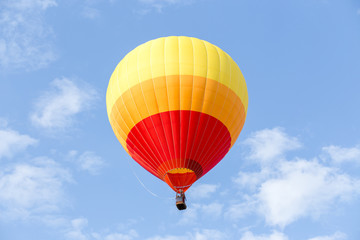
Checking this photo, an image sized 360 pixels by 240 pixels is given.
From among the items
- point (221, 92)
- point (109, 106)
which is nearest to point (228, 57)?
point (221, 92)

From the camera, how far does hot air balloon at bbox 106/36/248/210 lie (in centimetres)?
2338

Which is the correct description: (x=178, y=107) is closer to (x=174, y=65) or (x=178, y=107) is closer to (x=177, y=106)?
(x=177, y=106)

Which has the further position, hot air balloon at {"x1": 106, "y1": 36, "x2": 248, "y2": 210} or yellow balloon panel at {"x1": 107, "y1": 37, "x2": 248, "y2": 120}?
yellow balloon panel at {"x1": 107, "y1": 37, "x2": 248, "y2": 120}

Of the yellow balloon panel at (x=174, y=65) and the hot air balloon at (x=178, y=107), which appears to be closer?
the hot air balloon at (x=178, y=107)

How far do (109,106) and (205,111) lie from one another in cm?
487

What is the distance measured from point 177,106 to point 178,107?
0.20ft

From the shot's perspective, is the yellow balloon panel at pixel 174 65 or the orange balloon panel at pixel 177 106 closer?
the orange balloon panel at pixel 177 106

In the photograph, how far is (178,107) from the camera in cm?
2333

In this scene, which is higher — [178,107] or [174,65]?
[174,65]

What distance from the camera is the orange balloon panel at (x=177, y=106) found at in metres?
23.4

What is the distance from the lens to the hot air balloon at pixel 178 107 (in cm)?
2338

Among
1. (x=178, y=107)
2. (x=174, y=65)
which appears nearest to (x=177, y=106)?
(x=178, y=107)

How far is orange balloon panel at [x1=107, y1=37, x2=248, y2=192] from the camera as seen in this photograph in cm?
2336

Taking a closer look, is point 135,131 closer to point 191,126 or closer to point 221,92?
point 191,126
